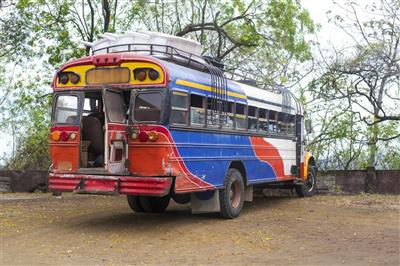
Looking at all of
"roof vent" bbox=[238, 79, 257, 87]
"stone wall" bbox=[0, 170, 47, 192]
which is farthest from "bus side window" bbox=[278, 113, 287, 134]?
"stone wall" bbox=[0, 170, 47, 192]

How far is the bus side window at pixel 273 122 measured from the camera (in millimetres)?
12641

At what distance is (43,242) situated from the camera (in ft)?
26.9

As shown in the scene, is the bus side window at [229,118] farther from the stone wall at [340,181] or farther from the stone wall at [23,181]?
the stone wall at [23,181]

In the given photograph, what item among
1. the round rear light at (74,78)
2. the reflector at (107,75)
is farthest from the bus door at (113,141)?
the round rear light at (74,78)

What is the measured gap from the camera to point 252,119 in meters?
11.6

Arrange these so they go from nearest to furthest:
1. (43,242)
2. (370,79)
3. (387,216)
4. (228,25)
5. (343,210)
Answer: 1. (43,242)
2. (387,216)
3. (343,210)
4. (370,79)
5. (228,25)

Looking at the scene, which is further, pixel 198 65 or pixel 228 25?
pixel 228 25

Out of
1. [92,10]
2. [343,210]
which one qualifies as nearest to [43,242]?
[343,210]

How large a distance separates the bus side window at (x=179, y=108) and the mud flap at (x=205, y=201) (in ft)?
5.65

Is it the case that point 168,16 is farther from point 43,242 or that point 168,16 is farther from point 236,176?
point 43,242

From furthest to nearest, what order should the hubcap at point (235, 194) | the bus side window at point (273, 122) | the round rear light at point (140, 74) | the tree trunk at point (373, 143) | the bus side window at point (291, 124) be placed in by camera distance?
the tree trunk at point (373, 143), the bus side window at point (291, 124), the bus side window at point (273, 122), the hubcap at point (235, 194), the round rear light at point (140, 74)

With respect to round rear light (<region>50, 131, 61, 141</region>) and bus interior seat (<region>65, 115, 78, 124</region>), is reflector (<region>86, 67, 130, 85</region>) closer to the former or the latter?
bus interior seat (<region>65, 115, 78, 124</region>)

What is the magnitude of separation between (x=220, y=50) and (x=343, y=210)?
340 inches

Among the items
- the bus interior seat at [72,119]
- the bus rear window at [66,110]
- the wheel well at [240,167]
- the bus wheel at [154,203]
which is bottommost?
the bus wheel at [154,203]
